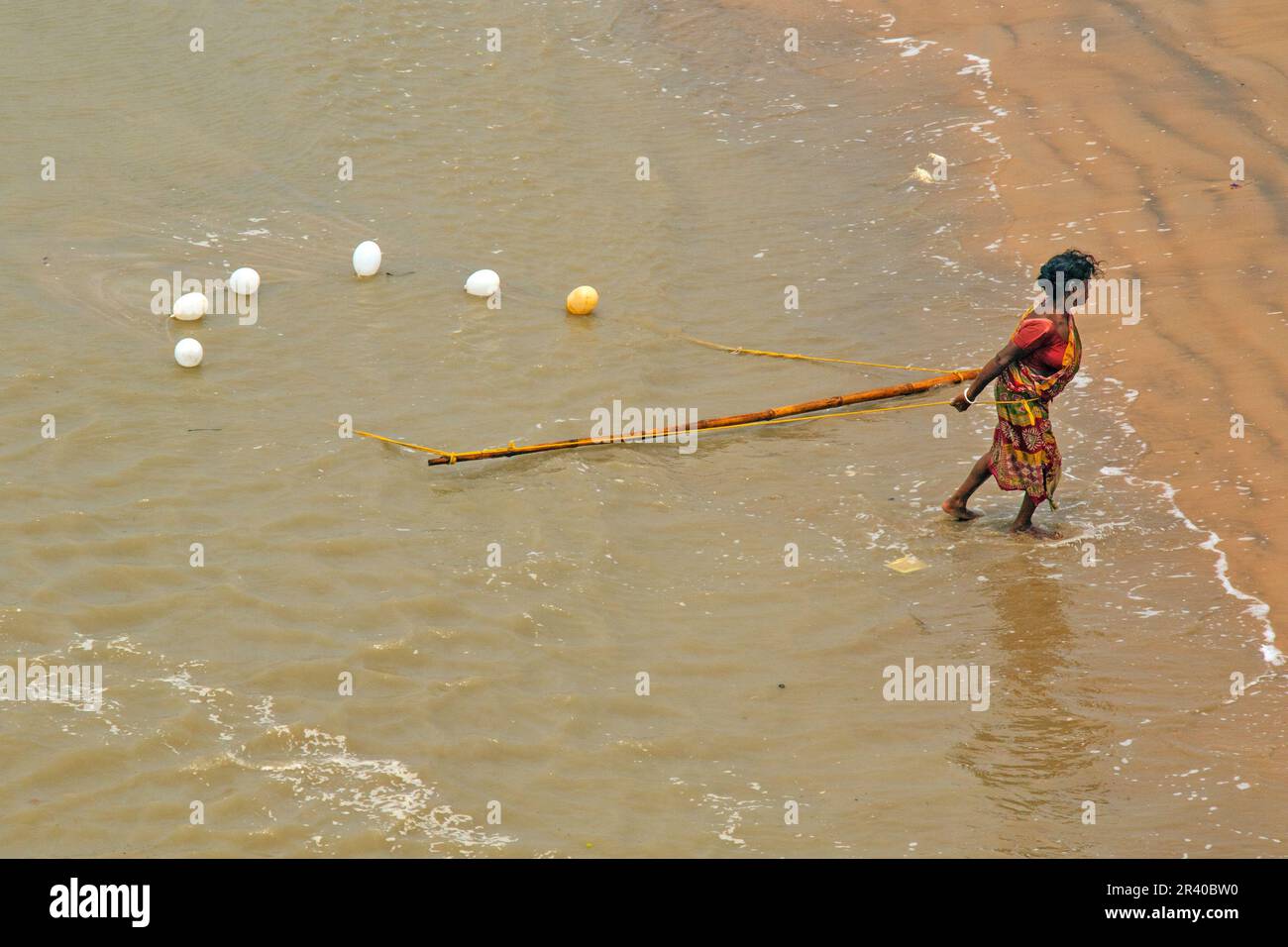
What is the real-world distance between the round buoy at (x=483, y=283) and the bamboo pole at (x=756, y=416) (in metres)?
1.86

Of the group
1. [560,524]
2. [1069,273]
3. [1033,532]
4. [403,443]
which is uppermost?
[1069,273]

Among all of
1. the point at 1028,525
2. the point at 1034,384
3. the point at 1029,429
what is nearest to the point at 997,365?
the point at 1034,384

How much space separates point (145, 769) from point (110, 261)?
5223 millimetres

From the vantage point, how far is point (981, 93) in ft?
37.9

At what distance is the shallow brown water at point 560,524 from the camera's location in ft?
16.2

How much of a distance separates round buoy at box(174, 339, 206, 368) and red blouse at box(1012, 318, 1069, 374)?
4404 millimetres

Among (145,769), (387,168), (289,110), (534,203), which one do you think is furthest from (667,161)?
(145,769)

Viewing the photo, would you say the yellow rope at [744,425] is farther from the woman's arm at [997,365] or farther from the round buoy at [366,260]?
the round buoy at [366,260]

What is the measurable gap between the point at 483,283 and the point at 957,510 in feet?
11.7

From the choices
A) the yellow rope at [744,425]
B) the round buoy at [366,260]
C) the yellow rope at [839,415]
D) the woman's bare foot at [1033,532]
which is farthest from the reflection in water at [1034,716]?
the round buoy at [366,260]

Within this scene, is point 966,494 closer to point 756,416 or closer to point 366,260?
point 756,416

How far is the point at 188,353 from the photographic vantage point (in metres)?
7.88

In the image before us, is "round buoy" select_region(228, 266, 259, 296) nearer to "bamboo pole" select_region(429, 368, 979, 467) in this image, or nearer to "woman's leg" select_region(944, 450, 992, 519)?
"bamboo pole" select_region(429, 368, 979, 467)

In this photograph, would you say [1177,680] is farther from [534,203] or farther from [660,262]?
[534,203]
